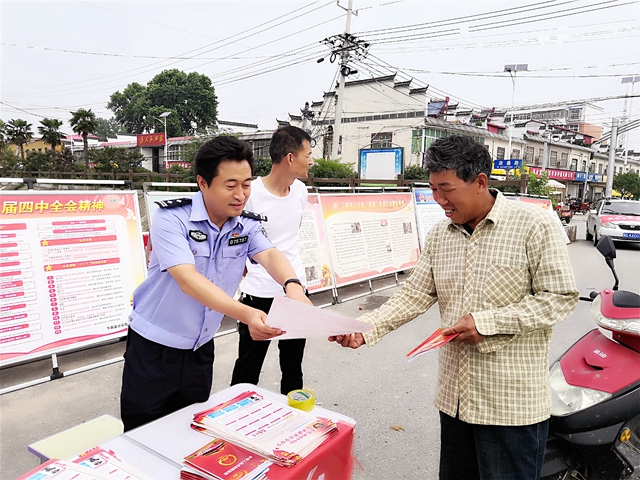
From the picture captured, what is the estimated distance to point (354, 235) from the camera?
5875 mm

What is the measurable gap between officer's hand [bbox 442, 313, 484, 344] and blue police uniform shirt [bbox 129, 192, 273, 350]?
89cm

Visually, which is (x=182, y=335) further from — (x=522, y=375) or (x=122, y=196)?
(x=122, y=196)

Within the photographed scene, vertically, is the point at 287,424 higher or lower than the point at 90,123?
lower

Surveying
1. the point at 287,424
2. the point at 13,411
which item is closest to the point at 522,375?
the point at 287,424

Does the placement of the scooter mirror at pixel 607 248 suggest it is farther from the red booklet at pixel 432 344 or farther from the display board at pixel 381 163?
the display board at pixel 381 163

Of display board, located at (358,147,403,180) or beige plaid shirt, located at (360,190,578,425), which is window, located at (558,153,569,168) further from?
beige plaid shirt, located at (360,190,578,425)

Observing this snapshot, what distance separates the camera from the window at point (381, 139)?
93.6 feet

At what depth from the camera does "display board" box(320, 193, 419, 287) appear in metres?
5.62

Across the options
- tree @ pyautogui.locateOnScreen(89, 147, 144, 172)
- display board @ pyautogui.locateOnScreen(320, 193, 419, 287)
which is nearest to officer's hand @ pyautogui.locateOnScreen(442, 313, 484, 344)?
display board @ pyautogui.locateOnScreen(320, 193, 419, 287)

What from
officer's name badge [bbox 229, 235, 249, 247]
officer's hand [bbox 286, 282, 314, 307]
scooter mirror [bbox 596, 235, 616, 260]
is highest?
officer's name badge [bbox 229, 235, 249, 247]

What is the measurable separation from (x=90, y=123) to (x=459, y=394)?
1374 inches

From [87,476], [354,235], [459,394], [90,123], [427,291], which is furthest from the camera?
[90,123]

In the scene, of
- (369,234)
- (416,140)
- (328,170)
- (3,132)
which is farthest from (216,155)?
(3,132)

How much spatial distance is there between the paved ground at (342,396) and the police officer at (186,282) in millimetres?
1261
